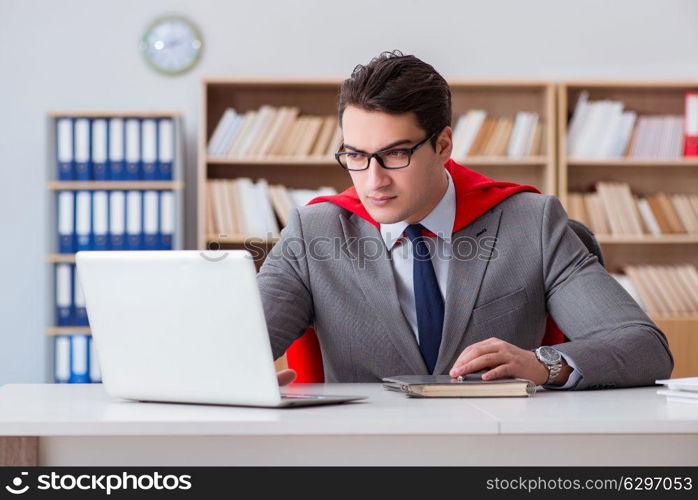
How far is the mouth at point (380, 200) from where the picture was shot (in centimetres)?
169

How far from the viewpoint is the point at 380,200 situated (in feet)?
5.54

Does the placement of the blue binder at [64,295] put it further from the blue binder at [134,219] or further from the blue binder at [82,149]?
the blue binder at [82,149]

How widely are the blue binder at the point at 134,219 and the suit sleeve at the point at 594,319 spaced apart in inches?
93.7

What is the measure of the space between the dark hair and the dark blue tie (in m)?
0.26

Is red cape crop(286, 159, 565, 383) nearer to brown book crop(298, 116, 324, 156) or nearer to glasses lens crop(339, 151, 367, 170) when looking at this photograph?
glasses lens crop(339, 151, 367, 170)

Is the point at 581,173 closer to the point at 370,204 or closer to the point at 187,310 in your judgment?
the point at 370,204

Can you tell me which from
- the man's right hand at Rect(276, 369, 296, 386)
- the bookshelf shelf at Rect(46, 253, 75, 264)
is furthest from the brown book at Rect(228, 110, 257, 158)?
the man's right hand at Rect(276, 369, 296, 386)

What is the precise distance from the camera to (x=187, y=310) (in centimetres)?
120

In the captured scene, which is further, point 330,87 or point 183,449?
point 330,87

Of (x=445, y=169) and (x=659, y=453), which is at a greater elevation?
(x=445, y=169)

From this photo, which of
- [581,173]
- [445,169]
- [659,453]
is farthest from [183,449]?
[581,173]

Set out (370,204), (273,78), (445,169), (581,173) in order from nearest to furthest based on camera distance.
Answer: (370,204), (445,169), (273,78), (581,173)
